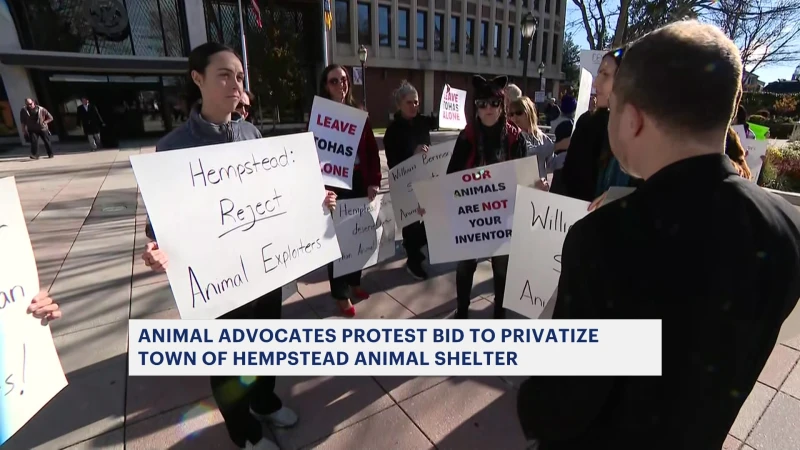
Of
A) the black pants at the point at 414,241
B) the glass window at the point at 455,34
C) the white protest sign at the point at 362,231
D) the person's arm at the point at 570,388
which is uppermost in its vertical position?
the glass window at the point at 455,34

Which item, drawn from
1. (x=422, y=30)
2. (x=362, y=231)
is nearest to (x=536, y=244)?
(x=362, y=231)

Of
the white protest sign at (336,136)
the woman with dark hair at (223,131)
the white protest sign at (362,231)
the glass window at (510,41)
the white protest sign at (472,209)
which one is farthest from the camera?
the glass window at (510,41)

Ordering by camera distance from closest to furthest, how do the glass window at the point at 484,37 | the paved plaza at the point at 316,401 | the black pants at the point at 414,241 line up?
1. the paved plaza at the point at 316,401
2. the black pants at the point at 414,241
3. the glass window at the point at 484,37

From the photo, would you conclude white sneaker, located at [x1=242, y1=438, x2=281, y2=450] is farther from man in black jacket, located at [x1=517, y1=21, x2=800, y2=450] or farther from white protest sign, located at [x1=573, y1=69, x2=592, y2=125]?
white protest sign, located at [x1=573, y1=69, x2=592, y2=125]

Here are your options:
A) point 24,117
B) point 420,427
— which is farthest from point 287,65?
point 420,427

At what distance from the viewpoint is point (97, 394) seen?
8.14 feet

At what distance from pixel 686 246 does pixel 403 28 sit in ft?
92.4

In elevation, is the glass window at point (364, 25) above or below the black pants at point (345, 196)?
above

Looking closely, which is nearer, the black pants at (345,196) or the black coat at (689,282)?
the black coat at (689,282)

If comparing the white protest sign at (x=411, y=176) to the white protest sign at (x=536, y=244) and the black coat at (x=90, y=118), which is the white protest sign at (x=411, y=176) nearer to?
the white protest sign at (x=536, y=244)

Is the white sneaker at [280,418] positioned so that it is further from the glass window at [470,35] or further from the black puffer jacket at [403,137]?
the glass window at [470,35]

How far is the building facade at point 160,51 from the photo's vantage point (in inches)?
633

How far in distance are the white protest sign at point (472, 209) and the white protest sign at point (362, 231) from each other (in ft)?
2.12

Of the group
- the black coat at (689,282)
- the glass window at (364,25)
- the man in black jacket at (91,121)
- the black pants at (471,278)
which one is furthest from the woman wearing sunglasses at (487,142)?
the glass window at (364,25)
